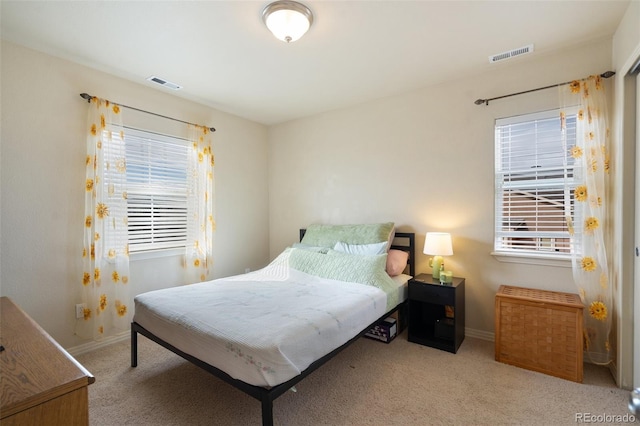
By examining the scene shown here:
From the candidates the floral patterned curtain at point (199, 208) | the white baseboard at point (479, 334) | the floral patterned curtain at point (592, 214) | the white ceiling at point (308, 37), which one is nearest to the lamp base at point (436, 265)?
the white baseboard at point (479, 334)

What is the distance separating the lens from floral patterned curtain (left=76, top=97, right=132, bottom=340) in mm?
2693

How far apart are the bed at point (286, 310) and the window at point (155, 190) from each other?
98 cm

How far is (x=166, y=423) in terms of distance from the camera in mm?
1785

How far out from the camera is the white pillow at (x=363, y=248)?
120 inches

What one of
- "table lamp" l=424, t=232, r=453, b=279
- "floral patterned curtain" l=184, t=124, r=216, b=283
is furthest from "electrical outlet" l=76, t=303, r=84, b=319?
"table lamp" l=424, t=232, r=453, b=279

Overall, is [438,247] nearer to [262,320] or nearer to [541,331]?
[541,331]

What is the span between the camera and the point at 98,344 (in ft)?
9.12

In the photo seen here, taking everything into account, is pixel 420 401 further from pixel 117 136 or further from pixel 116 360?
pixel 117 136

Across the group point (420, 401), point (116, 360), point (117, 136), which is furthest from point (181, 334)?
point (117, 136)

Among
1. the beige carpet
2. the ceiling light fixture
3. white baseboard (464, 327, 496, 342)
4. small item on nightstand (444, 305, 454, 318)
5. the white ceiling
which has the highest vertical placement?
the white ceiling

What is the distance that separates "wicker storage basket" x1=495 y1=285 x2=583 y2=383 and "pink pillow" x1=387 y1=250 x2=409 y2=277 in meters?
0.90

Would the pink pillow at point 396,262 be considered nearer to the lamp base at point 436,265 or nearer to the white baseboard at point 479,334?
the lamp base at point 436,265

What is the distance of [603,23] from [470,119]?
1083mm

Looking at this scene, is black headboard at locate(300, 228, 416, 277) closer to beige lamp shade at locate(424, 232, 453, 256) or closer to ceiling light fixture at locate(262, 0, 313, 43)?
beige lamp shade at locate(424, 232, 453, 256)
